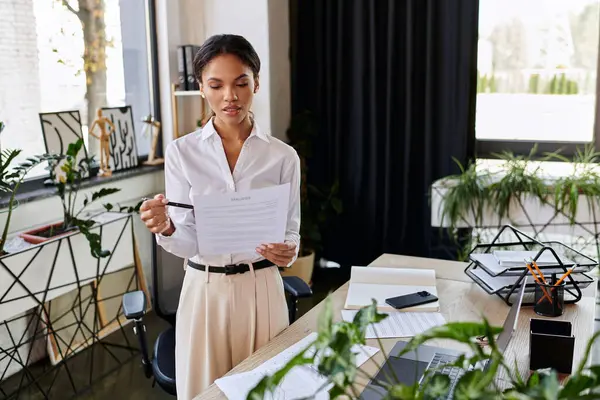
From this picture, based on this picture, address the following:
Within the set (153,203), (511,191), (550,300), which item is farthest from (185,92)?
(550,300)

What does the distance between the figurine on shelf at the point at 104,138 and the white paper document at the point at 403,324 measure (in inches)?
76.6

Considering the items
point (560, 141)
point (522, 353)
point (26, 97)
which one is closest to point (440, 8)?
point (560, 141)

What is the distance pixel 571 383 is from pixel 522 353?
83 centimetres

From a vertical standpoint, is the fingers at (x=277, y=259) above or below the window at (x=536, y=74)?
below

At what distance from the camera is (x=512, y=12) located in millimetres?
3793

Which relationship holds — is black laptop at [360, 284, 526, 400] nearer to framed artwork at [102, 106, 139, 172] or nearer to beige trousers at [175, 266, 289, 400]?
beige trousers at [175, 266, 289, 400]

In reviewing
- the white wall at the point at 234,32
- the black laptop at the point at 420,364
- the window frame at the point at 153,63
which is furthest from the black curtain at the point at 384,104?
the black laptop at the point at 420,364

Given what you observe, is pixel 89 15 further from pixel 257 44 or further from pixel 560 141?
pixel 560 141

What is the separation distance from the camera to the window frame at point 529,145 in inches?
145

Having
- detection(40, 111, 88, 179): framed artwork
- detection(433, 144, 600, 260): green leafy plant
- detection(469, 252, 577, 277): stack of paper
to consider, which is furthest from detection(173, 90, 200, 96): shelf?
detection(469, 252, 577, 277): stack of paper

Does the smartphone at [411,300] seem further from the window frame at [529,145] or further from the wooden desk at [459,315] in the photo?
the window frame at [529,145]

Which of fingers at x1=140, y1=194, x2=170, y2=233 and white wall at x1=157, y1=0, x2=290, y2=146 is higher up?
white wall at x1=157, y1=0, x2=290, y2=146

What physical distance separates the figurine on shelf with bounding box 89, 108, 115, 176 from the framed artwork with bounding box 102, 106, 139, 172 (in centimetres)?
5

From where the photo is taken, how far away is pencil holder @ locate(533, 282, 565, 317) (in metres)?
1.83
